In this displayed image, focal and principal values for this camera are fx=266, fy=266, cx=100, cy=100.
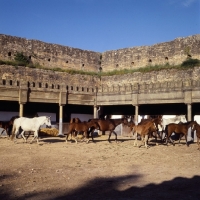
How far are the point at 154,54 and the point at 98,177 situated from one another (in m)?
25.0

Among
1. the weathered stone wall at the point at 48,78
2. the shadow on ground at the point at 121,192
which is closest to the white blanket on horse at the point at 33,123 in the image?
the weathered stone wall at the point at 48,78

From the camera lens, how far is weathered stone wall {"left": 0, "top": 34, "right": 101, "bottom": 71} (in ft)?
94.7

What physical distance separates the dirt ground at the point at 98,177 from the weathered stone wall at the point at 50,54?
793 inches

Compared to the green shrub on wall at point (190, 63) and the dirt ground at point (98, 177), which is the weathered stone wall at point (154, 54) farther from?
the dirt ground at point (98, 177)

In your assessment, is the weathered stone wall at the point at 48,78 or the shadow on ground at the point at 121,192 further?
the weathered stone wall at the point at 48,78

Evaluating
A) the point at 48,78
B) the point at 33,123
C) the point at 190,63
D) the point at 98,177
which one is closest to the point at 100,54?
the point at 48,78

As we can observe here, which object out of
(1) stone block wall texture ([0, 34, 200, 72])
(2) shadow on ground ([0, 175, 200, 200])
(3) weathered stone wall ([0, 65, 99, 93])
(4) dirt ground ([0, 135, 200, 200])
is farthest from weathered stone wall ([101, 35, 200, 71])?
(2) shadow on ground ([0, 175, 200, 200])

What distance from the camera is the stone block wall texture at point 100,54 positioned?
28438mm

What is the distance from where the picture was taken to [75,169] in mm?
8570

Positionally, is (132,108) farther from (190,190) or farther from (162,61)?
(190,190)

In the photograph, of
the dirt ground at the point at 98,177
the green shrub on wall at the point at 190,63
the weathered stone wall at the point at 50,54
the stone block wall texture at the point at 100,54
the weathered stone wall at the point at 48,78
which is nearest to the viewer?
the dirt ground at the point at 98,177

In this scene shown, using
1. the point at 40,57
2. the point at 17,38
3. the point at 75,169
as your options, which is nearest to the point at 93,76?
the point at 40,57

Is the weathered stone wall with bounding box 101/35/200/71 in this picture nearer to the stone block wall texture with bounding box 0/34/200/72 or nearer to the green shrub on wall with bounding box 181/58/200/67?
the stone block wall texture with bounding box 0/34/200/72

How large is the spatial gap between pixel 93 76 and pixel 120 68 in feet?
12.0
